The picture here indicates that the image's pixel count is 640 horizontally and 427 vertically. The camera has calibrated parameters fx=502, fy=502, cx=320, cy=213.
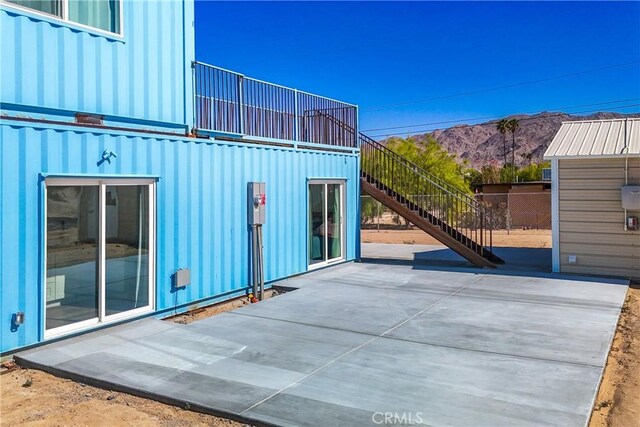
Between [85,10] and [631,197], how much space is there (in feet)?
30.9

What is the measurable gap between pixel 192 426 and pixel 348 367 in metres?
1.62

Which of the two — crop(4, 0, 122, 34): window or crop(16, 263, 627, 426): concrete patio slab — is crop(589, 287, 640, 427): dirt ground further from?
crop(4, 0, 122, 34): window

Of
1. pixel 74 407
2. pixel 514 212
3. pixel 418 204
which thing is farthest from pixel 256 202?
pixel 514 212

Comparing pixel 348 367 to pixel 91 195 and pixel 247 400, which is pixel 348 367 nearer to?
pixel 247 400

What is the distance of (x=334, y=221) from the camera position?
11188 millimetres

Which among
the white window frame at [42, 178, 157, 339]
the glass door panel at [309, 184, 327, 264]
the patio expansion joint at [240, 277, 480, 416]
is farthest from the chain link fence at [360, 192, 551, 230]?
the white window frame at [42, 178, 157, 339]

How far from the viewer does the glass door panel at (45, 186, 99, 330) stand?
18.0 ft

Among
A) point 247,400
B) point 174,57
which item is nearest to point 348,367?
point 247,400

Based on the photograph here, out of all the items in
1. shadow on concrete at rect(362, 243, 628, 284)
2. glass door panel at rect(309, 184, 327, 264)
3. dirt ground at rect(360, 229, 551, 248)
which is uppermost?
glass door panel at rect(309, 184, 327, 264)

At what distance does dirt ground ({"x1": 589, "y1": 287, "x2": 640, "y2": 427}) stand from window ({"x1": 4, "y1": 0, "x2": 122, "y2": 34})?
21.6 feet

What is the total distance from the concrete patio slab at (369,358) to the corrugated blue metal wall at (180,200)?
71cm

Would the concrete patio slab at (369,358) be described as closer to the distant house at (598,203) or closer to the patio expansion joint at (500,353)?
the patio expansion joint at (500,353)

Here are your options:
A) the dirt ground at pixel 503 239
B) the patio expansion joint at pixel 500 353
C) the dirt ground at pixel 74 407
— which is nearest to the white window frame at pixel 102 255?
the dirt ground at pixel 74 407

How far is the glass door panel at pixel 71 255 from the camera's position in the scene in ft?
18.0
